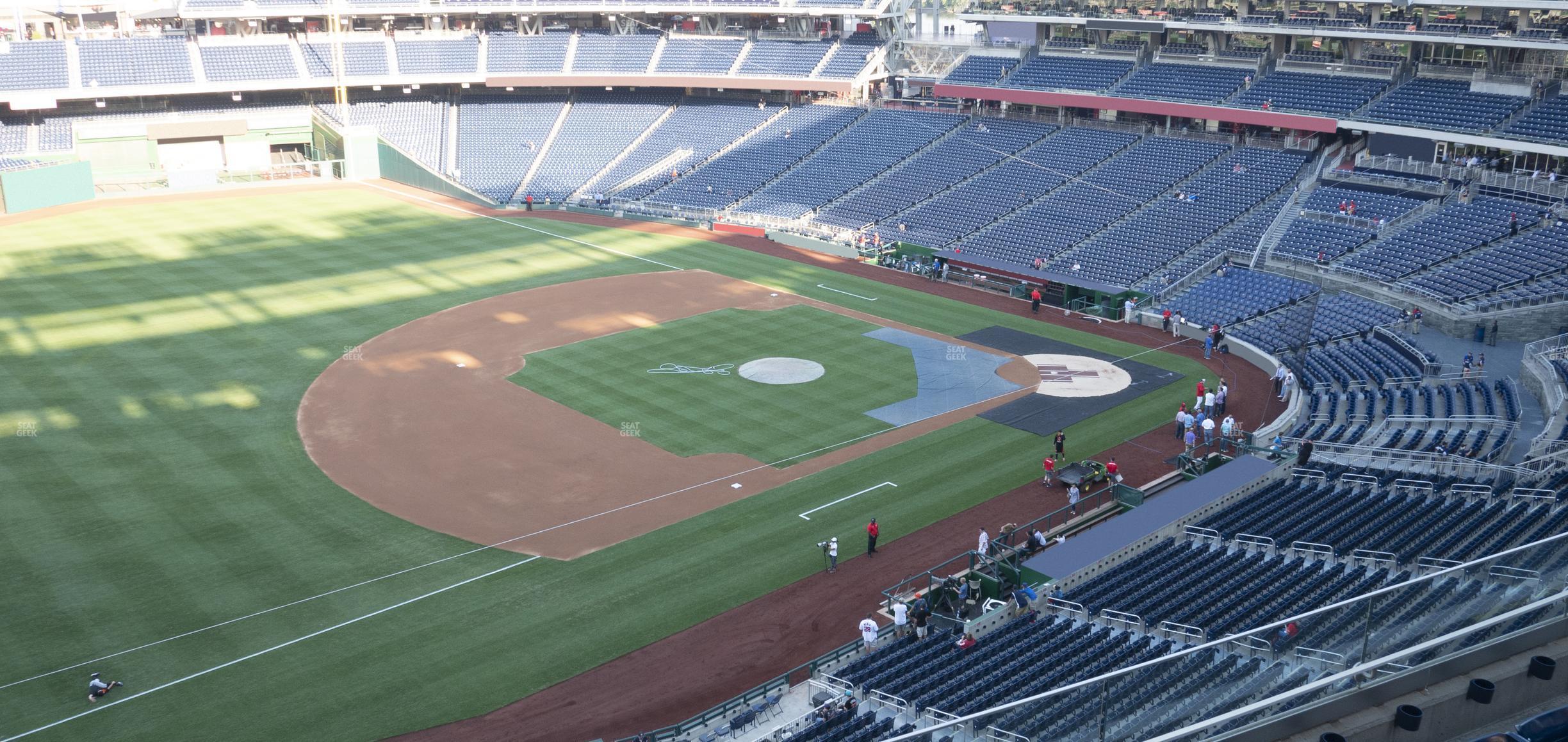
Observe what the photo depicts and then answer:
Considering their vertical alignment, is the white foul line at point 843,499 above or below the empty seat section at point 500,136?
below

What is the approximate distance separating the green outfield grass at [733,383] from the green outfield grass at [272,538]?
9.05ft

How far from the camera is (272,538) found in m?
27.9

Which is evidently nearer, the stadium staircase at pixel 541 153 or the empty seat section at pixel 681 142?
the stadium staircase at pixel 541 153

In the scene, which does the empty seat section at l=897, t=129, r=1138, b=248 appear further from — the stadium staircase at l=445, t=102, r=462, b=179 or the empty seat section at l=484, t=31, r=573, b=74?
the empty seat section at l=484, t=31, r=573, b=74

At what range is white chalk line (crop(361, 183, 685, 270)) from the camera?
5591cm

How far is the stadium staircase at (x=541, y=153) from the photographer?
2714 inches

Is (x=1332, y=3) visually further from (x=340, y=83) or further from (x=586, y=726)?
(x=340, y=83)

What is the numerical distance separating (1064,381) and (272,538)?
25.0 meters

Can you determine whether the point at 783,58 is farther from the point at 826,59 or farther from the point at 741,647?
the point at 741,647

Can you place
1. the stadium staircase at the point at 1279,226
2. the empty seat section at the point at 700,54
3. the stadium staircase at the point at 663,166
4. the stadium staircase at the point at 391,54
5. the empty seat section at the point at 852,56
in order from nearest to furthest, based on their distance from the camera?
1. the stadium staircase at the point at 1279,226
2. the stadium staircase at the point at 663,166
3. the empty seat section at the point at 852,56
4. the stadium staircase at the point at 391,54
5. the empty seat section at the point at 700,54

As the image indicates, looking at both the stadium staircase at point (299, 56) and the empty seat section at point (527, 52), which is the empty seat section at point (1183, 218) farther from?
the stadium staircase at point (299, 56)

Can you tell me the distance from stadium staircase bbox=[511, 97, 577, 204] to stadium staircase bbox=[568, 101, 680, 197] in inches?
121

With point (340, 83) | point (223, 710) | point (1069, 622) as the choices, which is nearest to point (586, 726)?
point (223, 710)

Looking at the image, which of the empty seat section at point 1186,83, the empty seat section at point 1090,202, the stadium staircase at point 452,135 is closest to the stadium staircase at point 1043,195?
the empty seat section at point 1090,202
